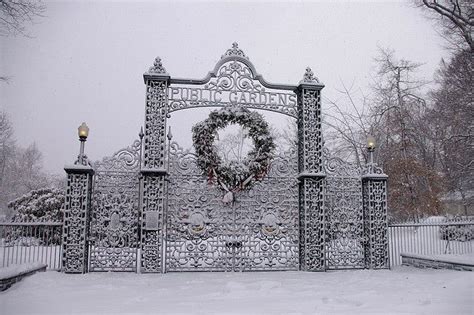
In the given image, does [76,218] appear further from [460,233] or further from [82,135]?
[460,233]

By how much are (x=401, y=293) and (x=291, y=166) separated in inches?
163

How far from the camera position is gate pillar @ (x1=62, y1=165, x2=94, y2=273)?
8.48 meters

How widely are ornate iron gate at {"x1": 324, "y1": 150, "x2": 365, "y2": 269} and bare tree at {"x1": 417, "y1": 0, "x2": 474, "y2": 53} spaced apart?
6213mm

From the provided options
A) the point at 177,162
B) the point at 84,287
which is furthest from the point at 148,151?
the point at 84,287

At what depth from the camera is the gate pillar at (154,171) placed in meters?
8.74

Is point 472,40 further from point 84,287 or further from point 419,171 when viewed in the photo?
point 84,287

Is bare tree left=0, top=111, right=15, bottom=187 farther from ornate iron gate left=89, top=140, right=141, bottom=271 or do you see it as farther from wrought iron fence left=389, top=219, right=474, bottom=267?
wrought iron fence left=389, top=219, right=474, bottom=267

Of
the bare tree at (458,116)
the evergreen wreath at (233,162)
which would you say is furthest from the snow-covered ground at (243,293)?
the bare tree at (458,116)

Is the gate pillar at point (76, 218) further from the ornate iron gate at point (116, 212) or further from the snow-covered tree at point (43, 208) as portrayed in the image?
the snow-covered tree at point (43, 208)

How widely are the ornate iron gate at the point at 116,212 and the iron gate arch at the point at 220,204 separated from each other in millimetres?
22

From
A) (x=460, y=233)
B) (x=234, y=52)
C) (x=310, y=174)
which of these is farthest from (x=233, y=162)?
(x=460, y=233)

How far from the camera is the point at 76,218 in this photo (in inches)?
340

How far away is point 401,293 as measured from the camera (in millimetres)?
6211

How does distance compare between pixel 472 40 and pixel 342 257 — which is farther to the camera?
pixel 472 40
